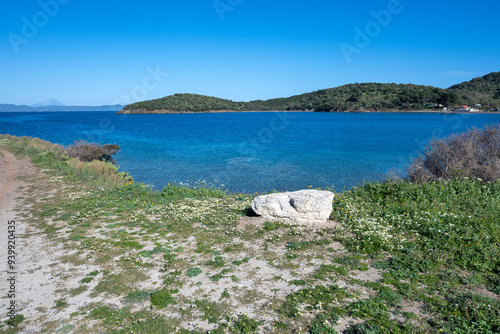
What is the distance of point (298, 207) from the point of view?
41.4ft

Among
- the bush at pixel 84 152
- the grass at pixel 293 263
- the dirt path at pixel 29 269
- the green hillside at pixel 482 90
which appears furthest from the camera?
the green hillside at pixel 482 90

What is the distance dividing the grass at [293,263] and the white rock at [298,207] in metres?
0.62

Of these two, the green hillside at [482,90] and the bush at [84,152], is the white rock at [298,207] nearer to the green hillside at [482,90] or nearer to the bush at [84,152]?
the bush at [84,152]

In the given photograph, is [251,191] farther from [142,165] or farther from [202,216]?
[142,165]

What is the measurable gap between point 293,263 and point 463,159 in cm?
1534

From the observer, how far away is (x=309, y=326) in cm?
649

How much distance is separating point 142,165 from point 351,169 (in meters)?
24.5

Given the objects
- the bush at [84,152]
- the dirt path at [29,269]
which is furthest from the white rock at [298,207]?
the bush at [84,152]

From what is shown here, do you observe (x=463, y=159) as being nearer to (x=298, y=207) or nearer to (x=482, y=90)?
(x=298, y=207)

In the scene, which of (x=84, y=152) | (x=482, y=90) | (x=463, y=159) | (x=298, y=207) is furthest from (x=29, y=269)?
(x=482, y=90)

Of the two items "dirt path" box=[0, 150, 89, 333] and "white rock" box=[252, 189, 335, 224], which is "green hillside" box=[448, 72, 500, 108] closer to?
"white rock" box=[252, 189, 335, 224]

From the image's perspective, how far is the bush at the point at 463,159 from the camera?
A: 17547 millimetres

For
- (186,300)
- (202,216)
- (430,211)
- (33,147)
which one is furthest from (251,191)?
(33,147)

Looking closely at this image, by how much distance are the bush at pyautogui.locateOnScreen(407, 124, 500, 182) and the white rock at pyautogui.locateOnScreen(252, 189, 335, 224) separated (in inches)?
363
